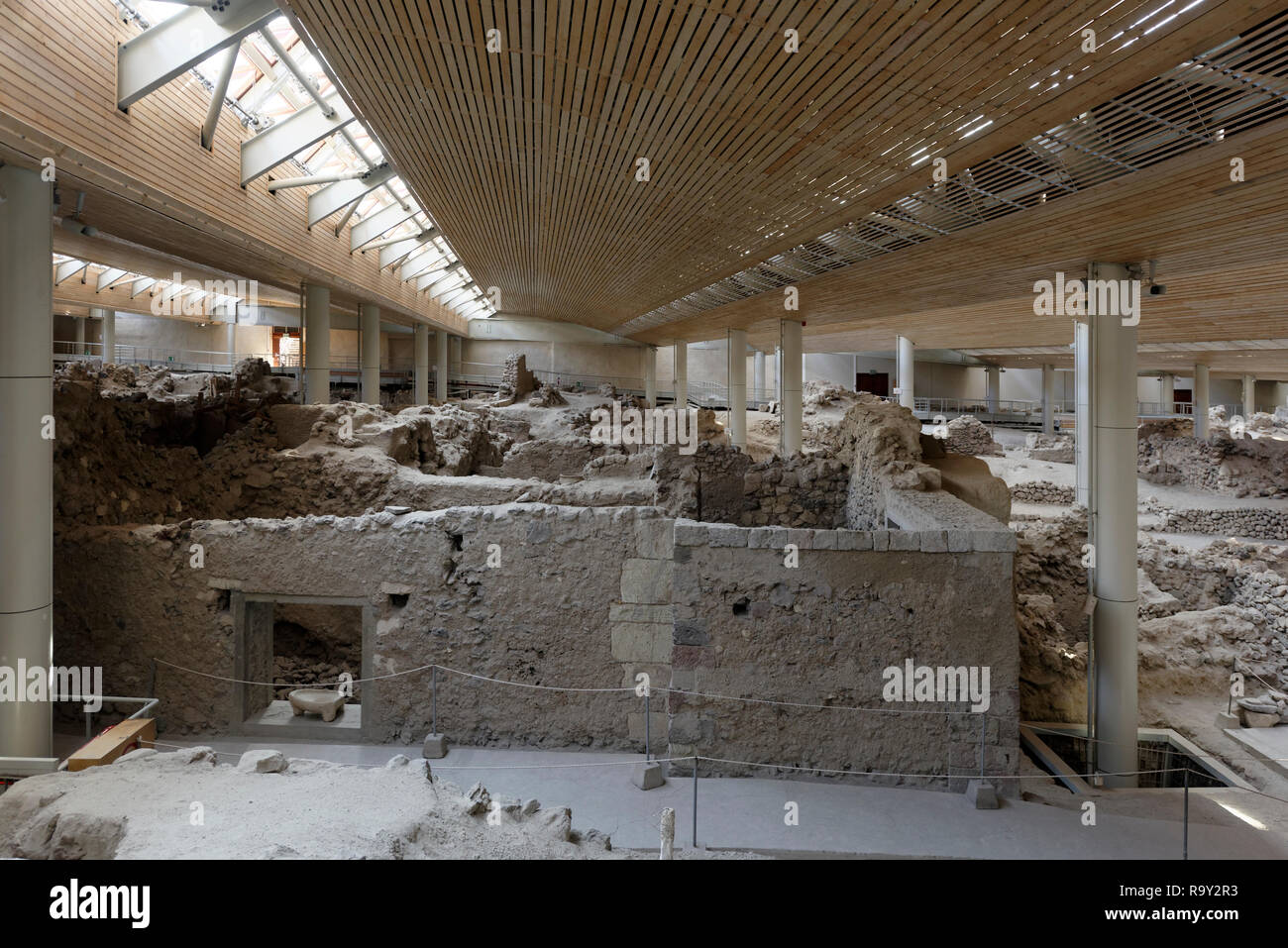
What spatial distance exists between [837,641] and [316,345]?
47.6 feet

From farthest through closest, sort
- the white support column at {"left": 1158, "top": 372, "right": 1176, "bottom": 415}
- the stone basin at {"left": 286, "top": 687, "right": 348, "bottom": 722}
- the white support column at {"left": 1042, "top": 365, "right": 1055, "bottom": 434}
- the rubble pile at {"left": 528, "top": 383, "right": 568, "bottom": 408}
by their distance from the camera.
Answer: the white support column at {"left": 1158, "top": 372, "right": 1176, "bottom": 415} < the white support column at {"left": 1042, "top": 365, "right": 1055, "bottom": 434} < the rubble pile at {"left": 528, "top": 383, "right": 568, "bottom": 408} < the stone basin at {"left": 286, "top": 687, "right": 348, "bottom": 722}

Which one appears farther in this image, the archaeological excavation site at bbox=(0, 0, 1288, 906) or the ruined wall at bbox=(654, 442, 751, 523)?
the ruined wall at bbox=(654, 442, 751, 523)

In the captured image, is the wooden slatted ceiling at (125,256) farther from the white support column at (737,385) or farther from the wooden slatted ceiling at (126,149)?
the white support column at (737,385)

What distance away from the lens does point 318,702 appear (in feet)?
23.2

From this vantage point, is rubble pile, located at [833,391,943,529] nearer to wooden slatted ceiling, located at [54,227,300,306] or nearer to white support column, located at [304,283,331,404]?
white support column, located at [304,283,331,404]

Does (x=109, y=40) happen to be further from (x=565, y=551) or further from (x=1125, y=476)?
(x=1125, y=476)

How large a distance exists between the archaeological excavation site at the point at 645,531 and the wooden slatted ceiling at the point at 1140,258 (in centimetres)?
8

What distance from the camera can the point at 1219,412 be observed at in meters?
34.3

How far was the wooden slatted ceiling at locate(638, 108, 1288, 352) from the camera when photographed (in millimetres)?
6586

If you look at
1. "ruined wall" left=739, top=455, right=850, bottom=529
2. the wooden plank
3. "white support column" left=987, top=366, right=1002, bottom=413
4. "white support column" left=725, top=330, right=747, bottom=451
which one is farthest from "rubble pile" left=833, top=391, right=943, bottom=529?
"white support column" left=987, top=366, right=1002, bottom=413

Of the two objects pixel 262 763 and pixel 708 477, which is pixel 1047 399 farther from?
pixel 262 763

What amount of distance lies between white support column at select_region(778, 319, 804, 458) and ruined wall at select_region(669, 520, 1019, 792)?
40.6 ft
